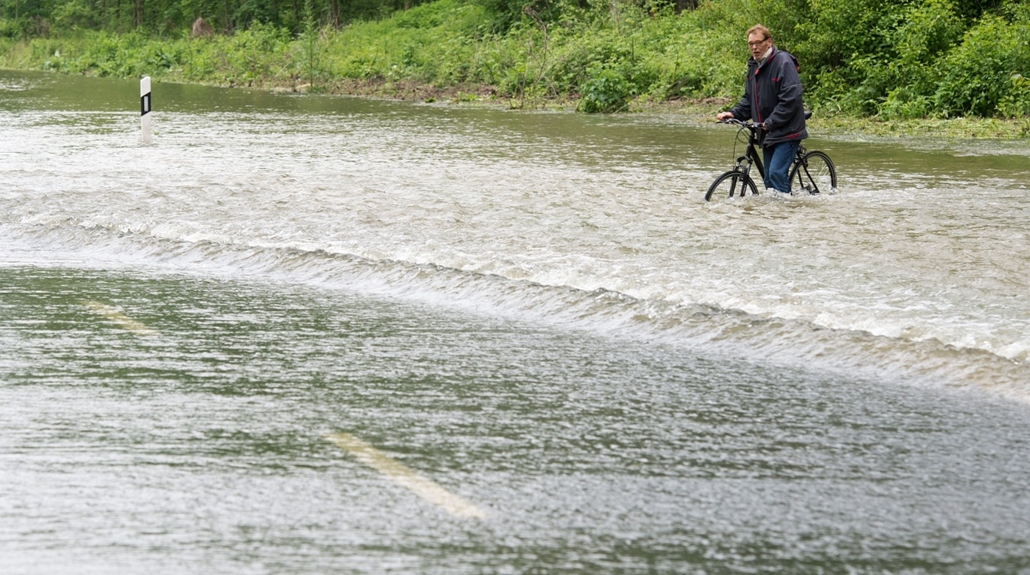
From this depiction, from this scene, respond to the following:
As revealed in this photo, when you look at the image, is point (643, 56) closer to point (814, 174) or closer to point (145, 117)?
point (145, 117)

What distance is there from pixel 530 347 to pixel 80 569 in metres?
3.64

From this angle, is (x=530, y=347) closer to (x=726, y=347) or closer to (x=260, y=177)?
(x=726, y=347)

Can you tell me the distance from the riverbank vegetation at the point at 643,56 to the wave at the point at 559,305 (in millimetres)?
14251

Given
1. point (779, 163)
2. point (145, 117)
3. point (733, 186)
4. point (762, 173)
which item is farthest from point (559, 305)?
point (145, 117)

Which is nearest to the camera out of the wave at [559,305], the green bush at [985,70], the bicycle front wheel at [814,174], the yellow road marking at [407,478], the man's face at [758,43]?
the yellow road marking at [407,478]

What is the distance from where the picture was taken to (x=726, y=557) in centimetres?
407

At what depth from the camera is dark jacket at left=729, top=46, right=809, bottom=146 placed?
1266cm

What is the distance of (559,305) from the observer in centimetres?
841

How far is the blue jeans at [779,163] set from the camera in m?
13.2

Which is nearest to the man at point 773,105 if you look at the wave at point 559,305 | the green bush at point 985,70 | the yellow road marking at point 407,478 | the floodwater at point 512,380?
the floodwater at point 512,380

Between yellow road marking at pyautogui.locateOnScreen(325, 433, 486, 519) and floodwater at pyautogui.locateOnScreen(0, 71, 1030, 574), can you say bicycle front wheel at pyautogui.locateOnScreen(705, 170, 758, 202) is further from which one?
yellow road marking at pyautogui.locateOnScreen(325, 433, 486, 519)

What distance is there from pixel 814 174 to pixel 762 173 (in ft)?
2.67

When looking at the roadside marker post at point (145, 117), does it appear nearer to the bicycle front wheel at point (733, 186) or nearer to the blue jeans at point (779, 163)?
the bicycle front wheel at point (733, 186)


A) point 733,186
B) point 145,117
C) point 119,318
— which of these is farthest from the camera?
point 145,117
